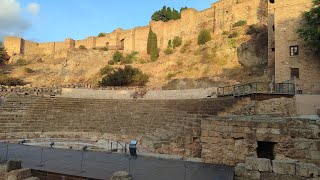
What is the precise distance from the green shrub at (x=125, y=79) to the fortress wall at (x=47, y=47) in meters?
32.0

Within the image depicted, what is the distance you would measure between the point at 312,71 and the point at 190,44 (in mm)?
22749

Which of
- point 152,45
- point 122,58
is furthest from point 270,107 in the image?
point 122,58

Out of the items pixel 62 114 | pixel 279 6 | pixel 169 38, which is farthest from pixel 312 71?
pixel 169 38

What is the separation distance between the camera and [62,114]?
64.5 ft

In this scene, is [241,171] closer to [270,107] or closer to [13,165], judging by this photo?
[13,165]

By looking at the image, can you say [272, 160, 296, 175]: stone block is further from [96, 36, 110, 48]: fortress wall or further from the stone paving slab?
[96, 36, 110, 48]: fortress wall

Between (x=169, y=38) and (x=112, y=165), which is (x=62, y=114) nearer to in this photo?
(x=112, y=165)

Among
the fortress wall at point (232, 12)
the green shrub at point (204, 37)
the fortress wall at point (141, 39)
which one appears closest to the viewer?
the fortress wall at point (232, 12)

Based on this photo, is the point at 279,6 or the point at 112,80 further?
the point at 112,80

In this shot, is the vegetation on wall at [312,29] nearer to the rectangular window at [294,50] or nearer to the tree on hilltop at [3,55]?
the rectangular window at [294,50]

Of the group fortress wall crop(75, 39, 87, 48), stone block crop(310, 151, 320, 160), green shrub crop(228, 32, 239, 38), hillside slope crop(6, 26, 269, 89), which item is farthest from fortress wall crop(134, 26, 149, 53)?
stone block crop(310, 151, 320, 160)

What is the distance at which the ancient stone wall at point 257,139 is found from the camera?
7.31m

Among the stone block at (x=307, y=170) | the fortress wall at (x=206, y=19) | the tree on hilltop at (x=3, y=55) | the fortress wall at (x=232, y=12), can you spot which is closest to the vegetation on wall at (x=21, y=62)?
the tree on hilltop at (x=3, y=55)

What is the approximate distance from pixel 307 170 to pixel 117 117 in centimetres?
1458
